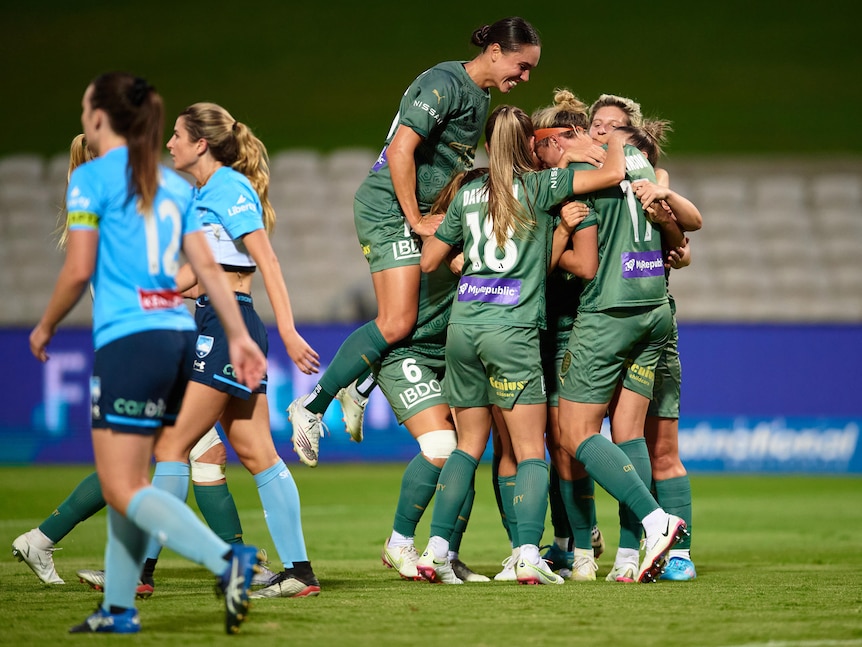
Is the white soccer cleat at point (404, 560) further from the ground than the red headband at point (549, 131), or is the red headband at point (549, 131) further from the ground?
the red headband at point (549, 131)

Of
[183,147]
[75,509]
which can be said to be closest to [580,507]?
[75,509]

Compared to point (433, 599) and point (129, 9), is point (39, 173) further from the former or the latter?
point (433, 599)

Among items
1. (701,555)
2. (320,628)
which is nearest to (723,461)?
(701,555)

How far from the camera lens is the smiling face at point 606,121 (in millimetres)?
6066

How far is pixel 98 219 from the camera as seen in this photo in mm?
3889

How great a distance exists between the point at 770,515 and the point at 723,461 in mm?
3681

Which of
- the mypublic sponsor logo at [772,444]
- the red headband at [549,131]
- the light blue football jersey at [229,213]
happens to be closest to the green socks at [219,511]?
the light blue football jersey at [229,213]

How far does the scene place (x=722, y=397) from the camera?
12.8m

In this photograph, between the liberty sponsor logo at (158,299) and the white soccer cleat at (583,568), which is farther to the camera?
the white soccer cleat at (583,568)

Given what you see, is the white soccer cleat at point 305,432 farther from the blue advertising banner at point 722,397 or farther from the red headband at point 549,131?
the blue advertising banner at point 722,397

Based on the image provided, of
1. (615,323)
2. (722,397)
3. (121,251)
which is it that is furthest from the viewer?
(722,397)

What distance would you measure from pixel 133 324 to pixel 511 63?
283cm

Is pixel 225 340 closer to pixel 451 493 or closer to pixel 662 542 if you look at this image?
pixel 451 493

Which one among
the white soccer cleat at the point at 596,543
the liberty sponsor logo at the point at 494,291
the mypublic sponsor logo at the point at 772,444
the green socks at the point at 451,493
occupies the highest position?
the liberty sponsor logo at the point at 494,291
